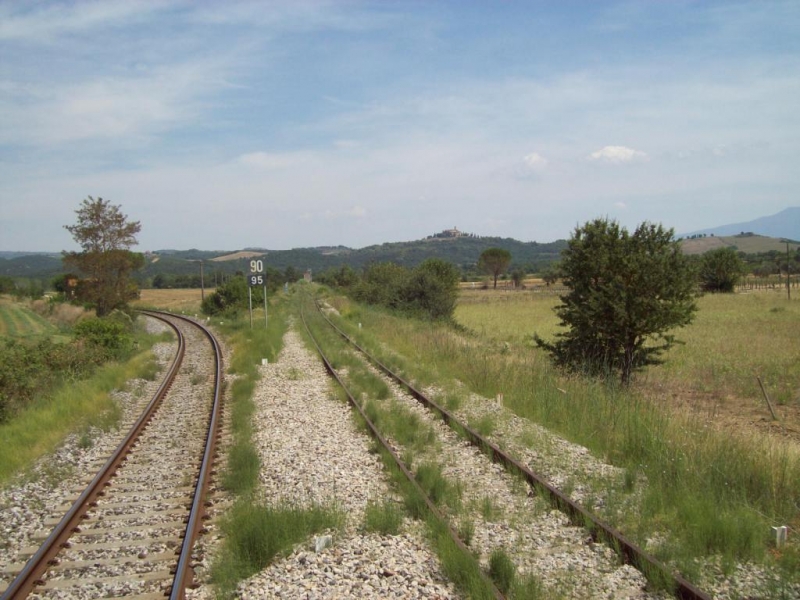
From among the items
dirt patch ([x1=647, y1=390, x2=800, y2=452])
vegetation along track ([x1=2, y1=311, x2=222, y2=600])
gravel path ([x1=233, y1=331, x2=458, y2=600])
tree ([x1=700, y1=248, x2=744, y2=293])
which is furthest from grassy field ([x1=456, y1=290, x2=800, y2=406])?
vegetation along track ([x1=2, y1=311, x2=222, y2=600])

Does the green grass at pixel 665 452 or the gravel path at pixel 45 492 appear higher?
the green grass at pixel 665 452

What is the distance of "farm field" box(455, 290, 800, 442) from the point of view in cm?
1485

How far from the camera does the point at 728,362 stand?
22.5m

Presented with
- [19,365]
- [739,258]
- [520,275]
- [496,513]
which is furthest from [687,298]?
[520,275]

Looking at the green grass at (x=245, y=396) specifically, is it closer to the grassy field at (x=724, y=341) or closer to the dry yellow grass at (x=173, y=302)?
the grassy field at (x=724, y=341)

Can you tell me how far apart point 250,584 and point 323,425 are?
5.91 m

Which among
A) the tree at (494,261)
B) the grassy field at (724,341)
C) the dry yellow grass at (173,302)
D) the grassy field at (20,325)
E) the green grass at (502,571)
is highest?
the tree at (494,261)

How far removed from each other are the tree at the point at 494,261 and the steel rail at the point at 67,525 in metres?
117

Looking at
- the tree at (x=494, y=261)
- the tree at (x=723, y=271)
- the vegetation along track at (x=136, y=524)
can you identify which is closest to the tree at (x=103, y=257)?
the vegetation along track at (x=136, y=524)

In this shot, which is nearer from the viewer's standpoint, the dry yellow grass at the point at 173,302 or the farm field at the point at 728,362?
the farm field at the point at 728,362

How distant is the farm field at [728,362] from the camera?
48.7 feet

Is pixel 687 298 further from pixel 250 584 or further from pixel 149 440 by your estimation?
pixel 250 584

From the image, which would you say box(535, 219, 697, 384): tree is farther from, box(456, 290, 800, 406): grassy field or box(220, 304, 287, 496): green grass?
box(220, 304, 287, 496): green grass

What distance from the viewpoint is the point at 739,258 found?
7031 centimetres
